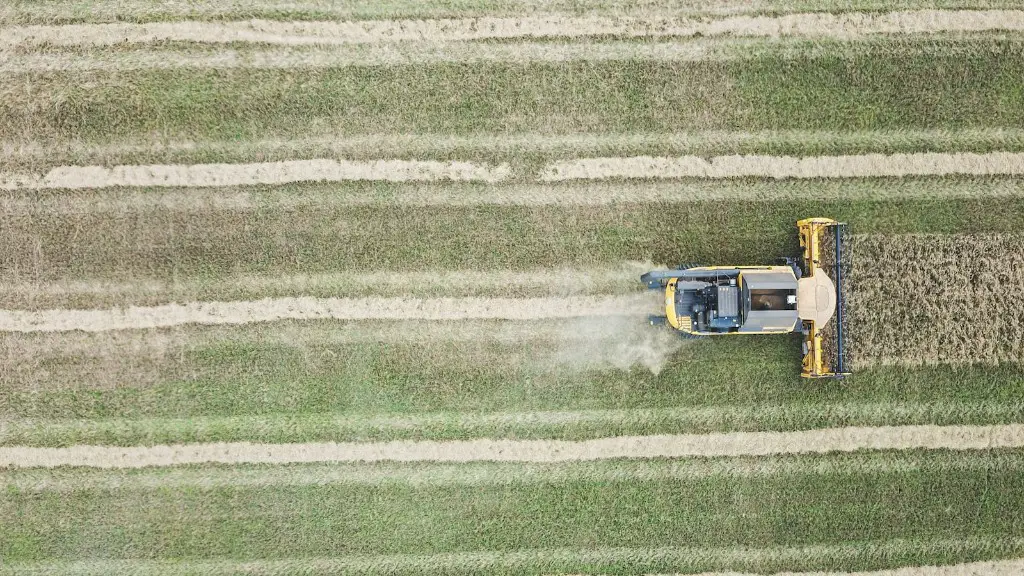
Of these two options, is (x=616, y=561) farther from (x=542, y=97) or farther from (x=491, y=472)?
(x=542, y=97)

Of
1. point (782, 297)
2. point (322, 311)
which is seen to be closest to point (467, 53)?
point (322, 311)

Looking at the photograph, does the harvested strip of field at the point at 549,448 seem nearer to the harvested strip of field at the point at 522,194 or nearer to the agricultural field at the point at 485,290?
the agricultural field at the point at 485,290

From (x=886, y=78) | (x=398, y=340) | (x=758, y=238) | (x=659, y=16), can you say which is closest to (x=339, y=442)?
(x=398, y=340)

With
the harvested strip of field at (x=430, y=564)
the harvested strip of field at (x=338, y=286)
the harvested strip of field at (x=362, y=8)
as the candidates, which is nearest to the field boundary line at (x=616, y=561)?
the harvested strip of field at (x=430, y=564)

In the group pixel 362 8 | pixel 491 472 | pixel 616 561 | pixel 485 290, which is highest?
pixel 362 8

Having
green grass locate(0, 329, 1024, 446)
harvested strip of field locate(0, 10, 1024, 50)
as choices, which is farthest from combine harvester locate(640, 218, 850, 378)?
harvested strip of field locate(0, 10, 1024, 50)

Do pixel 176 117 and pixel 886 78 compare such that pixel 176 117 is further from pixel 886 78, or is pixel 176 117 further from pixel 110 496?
pixel 886 78

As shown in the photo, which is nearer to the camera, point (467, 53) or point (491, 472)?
point (491, 472)
